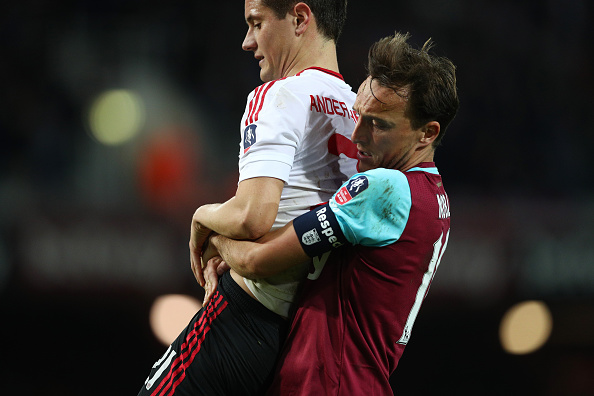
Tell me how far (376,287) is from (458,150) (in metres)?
4.68

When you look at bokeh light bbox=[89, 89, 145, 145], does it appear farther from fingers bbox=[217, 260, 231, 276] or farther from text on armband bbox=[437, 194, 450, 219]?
text on armband bbox=[437, 194, 450, 219]

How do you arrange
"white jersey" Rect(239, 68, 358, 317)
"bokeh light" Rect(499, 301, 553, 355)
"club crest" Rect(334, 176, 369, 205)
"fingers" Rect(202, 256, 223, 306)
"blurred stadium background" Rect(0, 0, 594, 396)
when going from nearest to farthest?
"club crest" Rect(334, 176, 369, 205), "white jersey" Rect(239, 68, 358, 317), "fingers" Rect(202, 256, 223, 306), "blurred stadium background" Rect(0, 0, 594, 396), "bokeh light" Rect(499, 301, 553, 355)

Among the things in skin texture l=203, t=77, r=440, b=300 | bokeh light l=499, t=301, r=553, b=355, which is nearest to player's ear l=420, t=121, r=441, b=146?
skin texture l=203, t=77, r=440, b=300

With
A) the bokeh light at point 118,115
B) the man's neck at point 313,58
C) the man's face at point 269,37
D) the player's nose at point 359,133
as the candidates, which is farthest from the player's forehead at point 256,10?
the bokeh light at point 118,115

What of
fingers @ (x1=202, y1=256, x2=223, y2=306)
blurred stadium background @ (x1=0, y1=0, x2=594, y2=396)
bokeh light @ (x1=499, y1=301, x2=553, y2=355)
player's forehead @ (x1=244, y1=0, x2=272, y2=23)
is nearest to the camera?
fingers @ (x1=202, y1=256, x2=223, y2=306)

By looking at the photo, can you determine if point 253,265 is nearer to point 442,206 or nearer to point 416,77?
point 442,206

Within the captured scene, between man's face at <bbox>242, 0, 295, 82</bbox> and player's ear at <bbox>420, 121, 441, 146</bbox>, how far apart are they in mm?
614

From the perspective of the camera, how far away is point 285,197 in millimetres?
2029

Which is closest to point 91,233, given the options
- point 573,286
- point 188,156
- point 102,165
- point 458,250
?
point 102,165

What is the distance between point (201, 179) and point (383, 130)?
14.3 feet

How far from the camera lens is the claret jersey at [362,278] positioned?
180 cm

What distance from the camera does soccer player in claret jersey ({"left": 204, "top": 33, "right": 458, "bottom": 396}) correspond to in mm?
1816

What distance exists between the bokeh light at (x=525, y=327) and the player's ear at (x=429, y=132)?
4.35 meters

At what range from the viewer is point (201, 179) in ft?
20.1
